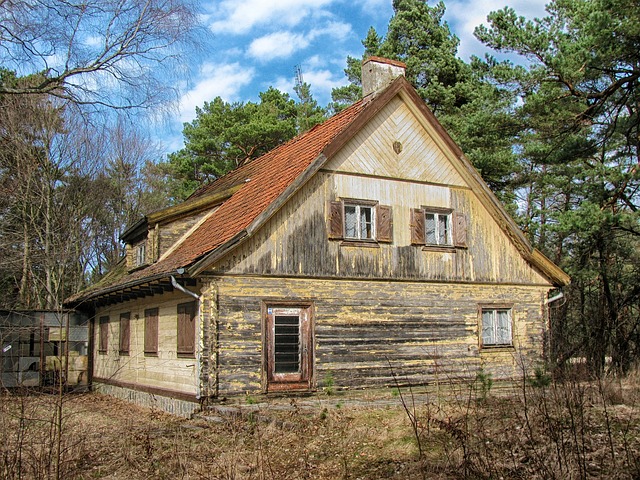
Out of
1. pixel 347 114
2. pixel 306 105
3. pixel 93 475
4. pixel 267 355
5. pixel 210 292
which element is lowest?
pixel 93 475

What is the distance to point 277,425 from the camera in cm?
1059

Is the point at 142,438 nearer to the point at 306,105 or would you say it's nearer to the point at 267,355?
the point at 267,355

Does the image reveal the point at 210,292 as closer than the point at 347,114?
Yes

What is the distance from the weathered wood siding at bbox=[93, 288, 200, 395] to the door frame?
152 cm

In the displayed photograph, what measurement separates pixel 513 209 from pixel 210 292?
66.8ft

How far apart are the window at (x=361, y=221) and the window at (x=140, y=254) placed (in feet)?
19.3

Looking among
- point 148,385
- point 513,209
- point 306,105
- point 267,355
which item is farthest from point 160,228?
point 306,105

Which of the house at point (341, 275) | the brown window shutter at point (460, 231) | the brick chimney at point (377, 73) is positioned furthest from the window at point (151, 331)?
the brick chimney at point (377, 73)

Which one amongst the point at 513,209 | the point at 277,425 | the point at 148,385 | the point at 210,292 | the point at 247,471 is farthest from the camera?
the point at 513,209

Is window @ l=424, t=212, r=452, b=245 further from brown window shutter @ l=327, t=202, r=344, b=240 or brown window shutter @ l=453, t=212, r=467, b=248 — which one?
brown window shutter @ l=327, t=202, r=344, b=240

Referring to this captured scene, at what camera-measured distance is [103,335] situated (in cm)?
2116

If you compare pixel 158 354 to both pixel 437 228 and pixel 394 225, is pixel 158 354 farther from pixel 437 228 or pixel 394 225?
pixel 437 228

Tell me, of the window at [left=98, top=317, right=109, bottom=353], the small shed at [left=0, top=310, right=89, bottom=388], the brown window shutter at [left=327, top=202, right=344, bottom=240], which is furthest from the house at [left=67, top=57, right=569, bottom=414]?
the small shed at [left=0, top=310, right=89, bottom=388]

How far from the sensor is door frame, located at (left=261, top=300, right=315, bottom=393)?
45.2ft
